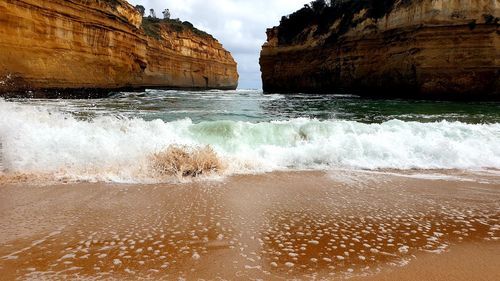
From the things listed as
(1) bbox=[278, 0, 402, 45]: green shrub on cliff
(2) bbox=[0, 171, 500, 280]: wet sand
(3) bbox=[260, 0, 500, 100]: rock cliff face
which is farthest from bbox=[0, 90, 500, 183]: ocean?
(1) bbox=[278, 0, 402, 45]: green shrub on cliff

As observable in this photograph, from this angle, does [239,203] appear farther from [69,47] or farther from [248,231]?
[69,47]

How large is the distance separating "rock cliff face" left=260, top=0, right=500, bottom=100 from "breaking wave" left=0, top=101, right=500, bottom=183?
12111mm

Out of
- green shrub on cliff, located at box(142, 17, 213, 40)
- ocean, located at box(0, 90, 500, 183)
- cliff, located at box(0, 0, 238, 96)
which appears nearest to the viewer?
ocean, located at box(0, 90, 500, 183)

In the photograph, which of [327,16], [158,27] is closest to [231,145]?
[327,16]

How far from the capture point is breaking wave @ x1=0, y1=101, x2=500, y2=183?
552 cm

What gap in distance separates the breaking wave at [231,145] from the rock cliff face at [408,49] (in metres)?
12.1

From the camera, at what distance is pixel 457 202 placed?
3982mm

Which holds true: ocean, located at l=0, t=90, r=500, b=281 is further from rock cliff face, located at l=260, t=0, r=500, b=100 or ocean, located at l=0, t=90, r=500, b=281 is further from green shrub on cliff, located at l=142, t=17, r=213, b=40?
green shrub on cliff, located at l=142, t=17, r=213, b=40

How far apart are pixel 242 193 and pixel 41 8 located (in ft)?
63.1

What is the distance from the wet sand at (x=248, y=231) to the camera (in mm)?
2281

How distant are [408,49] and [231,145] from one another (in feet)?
56.6

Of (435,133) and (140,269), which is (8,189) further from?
(435,133)

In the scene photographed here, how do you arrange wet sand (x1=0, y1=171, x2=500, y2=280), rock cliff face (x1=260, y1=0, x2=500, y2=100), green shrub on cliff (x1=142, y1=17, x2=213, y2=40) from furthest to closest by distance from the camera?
green shrub on cliff (x1=142, y1=17, x2=213, y2=40), rock cliff face (x1=260, y1=0, x2=500, y2=100), wet sand (x1=0, y1=171, x2=500, y2=280)

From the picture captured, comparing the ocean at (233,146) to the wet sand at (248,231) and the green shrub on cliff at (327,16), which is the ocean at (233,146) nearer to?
the wet sand at (248,231)
